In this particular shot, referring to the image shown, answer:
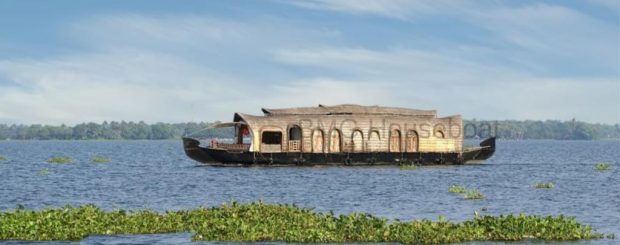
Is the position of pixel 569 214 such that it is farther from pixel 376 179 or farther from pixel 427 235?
pixel 376 179

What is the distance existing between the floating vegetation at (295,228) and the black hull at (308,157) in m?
37.9

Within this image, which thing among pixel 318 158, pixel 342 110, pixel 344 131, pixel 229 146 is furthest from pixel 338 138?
pixel 229 146

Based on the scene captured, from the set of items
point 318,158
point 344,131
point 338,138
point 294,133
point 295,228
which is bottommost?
point 295,228

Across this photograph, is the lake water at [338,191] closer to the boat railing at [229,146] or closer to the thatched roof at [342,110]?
the boat railing at [229,146]

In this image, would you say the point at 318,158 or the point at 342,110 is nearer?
the point at 318,158

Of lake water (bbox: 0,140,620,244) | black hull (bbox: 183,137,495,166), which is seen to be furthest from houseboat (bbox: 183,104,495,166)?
lake water (bbox: 0,140,620,244)

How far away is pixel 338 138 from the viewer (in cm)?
6900

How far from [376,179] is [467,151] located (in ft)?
65.5

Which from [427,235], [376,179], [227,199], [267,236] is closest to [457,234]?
[427,235]

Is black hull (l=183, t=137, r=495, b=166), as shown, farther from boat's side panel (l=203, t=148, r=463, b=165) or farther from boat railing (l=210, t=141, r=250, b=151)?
boat railing (l=210, t=141, r=250, b=151)

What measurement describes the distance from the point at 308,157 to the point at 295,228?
4049cm

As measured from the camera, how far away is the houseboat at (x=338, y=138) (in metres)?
67.6

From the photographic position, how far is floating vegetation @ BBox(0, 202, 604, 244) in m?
26.7

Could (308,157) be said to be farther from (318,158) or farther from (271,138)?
(271,138)
